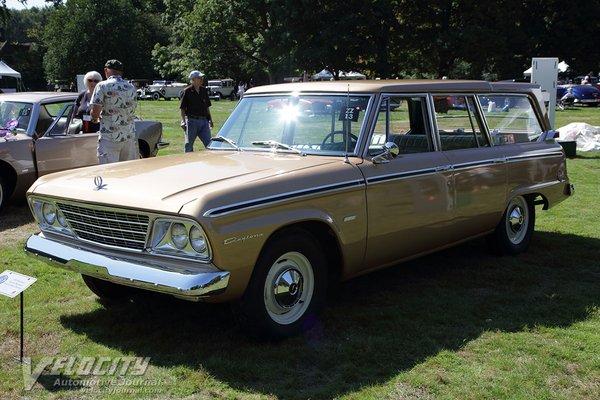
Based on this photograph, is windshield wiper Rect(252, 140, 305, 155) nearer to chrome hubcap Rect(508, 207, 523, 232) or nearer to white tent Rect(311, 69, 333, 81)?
chrome hubcap Rect(508, 207, 523, 232)

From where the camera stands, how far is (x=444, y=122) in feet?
18.3

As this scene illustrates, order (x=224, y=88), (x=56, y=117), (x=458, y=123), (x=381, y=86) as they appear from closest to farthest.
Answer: (x=381, y=86)
(x=458, y=123)
(x=56, y=117)
(x=224, y=88)

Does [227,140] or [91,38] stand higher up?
[91,38]

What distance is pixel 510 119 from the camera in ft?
21.2

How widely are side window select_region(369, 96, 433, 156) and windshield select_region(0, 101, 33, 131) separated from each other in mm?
5619

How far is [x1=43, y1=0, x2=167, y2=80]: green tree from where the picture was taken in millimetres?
62906

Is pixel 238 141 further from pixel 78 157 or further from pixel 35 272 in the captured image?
pixel 78 157

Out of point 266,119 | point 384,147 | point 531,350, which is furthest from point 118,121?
point 531,350

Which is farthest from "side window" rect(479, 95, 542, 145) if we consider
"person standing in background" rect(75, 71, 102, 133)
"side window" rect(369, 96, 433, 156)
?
"person standing in background" rect(75, 71, 102, 133)

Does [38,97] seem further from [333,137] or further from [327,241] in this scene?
[327,241]

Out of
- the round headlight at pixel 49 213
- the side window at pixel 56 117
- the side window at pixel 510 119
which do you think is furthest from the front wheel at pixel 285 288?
the side window at pixel 56 117

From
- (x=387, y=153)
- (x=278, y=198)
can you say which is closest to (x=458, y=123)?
(x=387, y=153)

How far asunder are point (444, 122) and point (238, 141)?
1.79 m

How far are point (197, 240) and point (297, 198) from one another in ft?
2.46
